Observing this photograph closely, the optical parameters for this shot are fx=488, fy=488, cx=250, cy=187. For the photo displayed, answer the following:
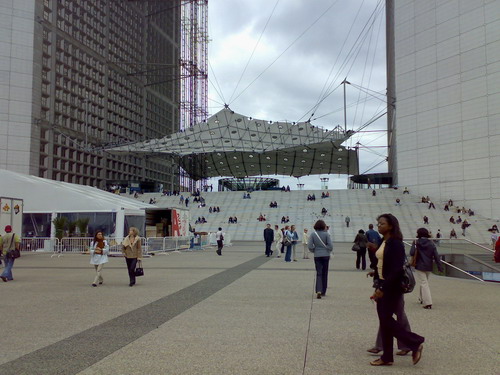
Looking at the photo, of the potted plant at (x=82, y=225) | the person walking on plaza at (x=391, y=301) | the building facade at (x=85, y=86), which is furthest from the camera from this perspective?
the building facade at (x=85, y=86)

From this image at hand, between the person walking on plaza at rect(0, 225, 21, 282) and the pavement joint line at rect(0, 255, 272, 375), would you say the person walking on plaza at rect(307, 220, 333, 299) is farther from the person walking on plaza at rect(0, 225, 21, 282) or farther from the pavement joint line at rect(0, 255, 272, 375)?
the person walking on plaza at rect(0, 225, 21, 282)

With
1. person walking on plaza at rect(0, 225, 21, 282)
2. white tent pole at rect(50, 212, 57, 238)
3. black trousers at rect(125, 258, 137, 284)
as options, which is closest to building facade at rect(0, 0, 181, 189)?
white tent pole at rect(50, 212, 57, 238)

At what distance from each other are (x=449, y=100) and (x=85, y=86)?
5615 cm

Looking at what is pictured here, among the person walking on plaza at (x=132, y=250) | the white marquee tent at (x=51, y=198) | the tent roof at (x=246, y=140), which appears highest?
the tent roof at (x=246, y=140)

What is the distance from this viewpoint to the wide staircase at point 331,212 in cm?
4439

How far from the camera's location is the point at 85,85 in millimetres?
80438

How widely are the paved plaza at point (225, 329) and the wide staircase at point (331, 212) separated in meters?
33.8

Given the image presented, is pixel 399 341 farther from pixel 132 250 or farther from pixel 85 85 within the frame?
pixel 85 85

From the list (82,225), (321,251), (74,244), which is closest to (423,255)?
(321,251)

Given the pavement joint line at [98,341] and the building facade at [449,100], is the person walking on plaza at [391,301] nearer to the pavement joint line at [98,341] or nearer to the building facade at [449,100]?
the pavement joint line at [98,341]

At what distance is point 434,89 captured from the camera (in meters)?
56.7

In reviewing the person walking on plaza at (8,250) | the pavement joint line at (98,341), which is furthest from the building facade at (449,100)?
the pavement joint line at (98,341)

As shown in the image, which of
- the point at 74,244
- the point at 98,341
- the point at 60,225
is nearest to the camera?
the point at 98,341

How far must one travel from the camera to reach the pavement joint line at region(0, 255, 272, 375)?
461 cm
